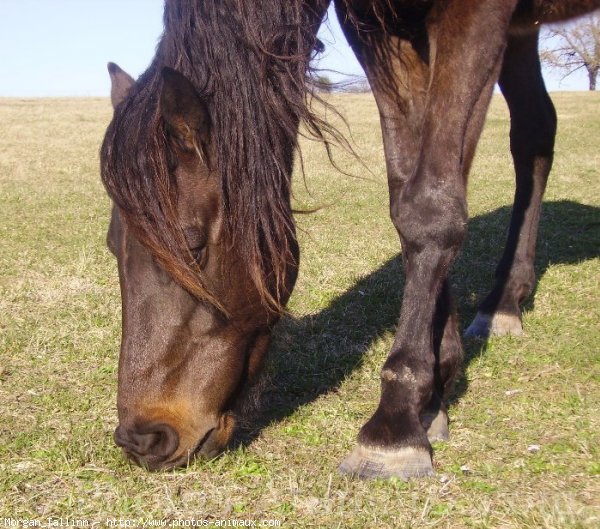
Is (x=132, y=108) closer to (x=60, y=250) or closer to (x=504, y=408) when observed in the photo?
(x=504, y=408)

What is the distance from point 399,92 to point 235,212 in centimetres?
140

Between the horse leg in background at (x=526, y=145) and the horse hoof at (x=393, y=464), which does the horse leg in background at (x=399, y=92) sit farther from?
the horse leg in background at (x=526, y=145)

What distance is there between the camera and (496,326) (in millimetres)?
3971

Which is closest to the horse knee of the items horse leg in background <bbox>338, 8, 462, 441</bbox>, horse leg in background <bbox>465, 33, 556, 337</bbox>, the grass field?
horse leg in background <bbox>338, 8, 462, 441</bbox>

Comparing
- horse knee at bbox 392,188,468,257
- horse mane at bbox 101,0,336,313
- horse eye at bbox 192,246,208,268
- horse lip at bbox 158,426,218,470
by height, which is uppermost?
horse mane at bbox 101,0,336,313

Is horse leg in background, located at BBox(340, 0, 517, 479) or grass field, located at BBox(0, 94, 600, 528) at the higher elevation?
horse leg in background, located at BBox(340, 0, 517, 479)

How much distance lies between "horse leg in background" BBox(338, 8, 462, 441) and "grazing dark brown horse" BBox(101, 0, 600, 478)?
12.3 inches

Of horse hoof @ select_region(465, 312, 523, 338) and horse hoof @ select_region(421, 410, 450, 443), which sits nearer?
horse hoof @ select_region(421, 410, 450, 443)

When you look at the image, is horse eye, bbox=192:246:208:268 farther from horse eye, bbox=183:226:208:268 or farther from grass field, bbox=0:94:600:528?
grass field, bbox=0:94:600:528

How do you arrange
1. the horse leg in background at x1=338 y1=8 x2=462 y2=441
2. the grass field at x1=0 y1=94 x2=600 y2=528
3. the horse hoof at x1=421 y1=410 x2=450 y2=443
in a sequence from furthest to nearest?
1. the horse leg in background at x1=338 y1=8 x2=462 y2=441
2. the horse hoof at x1=421 y1=410 x2=450 y2=443
3. the grass field at x1=0 y1=94 x2=600 y2=528

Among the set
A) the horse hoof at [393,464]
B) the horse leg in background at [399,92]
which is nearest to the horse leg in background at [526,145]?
the horse leg in background at [399,92]

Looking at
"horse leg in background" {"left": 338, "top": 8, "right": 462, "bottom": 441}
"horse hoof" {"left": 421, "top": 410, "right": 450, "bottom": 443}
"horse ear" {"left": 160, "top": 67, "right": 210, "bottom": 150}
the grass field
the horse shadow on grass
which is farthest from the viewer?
the horse shadow on grass

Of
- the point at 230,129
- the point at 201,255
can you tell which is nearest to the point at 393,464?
the point at 201,255

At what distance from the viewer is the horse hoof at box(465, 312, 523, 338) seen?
3943 millimetres
